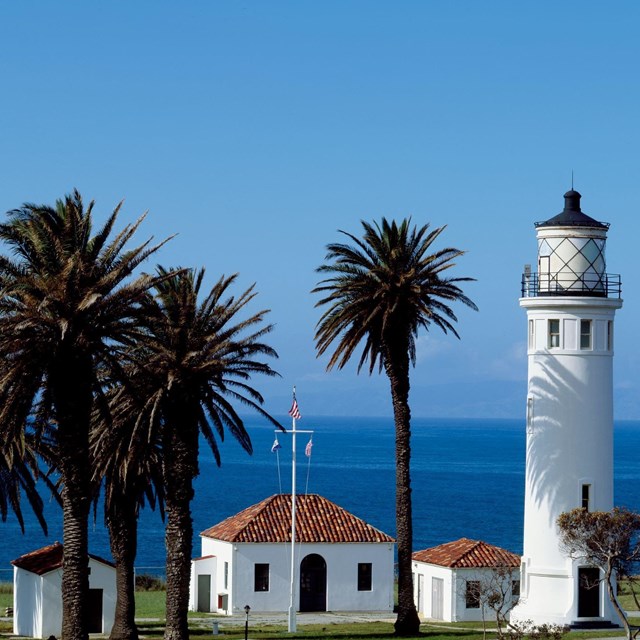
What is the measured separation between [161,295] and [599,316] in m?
14.1

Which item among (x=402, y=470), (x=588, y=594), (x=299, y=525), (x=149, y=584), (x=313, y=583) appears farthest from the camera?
(x=149, y=584)

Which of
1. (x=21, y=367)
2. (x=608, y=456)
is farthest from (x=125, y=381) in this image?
(x=608, y=456)

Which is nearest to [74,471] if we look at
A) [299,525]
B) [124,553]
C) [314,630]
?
[124,553]

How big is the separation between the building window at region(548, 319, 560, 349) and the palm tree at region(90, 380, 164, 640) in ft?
41.8

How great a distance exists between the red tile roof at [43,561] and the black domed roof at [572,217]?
17940mm

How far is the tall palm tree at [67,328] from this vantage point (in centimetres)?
3269

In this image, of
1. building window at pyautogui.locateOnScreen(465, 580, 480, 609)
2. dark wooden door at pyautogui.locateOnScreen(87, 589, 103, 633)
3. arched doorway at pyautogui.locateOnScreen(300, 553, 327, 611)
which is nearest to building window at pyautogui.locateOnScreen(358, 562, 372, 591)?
arched doorway at pyautogui.locateOnScreen(300, 553, 327, 611)

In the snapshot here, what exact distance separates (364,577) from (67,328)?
23.9 meters

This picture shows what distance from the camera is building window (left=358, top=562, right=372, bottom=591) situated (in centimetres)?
5291

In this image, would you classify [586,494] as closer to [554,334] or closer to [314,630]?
[554,334]

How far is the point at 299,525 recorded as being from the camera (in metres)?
52.8

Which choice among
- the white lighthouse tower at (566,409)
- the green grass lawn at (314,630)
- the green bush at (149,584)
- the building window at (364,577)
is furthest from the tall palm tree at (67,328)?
the green bush at (149,584)

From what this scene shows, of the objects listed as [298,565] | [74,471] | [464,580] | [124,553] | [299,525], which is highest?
[74,471]

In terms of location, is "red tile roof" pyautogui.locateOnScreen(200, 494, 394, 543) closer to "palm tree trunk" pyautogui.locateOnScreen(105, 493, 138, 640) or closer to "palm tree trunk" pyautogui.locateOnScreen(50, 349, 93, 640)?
"palm tree trunk" pyautogui.locateOnScreen(105, 493, 138, 640)
